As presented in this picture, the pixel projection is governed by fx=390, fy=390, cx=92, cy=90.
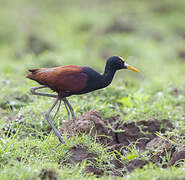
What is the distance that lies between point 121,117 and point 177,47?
26.3 ft

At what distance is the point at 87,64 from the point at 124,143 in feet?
15.3

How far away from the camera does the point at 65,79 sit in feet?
14.0

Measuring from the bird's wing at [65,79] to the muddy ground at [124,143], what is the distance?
62 centimetres

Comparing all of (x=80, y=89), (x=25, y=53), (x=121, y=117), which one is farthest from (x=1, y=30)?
(x=80, y=89)

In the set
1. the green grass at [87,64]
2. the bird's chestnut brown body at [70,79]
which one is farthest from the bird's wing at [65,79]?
the green grass at [87,64]

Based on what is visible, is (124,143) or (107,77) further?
(124,143)

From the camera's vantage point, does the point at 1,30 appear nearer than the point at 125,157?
No

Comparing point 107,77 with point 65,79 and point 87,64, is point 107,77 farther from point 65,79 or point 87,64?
point 87,64

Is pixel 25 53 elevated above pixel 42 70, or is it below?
below

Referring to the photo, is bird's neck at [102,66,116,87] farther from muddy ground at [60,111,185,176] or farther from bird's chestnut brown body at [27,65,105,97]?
muddy ground at [60,111,185,176]

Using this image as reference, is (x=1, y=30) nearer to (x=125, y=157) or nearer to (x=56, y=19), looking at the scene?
(x=56, y=19)

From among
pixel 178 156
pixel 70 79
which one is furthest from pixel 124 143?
pixel 70 79

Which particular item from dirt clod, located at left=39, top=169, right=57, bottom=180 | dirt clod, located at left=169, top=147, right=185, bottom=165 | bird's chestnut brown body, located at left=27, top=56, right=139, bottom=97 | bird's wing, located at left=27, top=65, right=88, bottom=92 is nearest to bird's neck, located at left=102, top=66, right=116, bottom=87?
bird's chestnut brown body, located at left=27, top=56, right=139, bottom=97

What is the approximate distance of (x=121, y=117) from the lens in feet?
18.1
